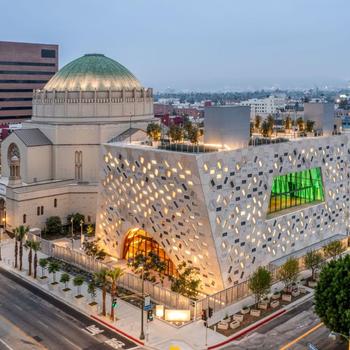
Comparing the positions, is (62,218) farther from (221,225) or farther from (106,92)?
(221,225)

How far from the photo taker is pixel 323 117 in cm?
7631

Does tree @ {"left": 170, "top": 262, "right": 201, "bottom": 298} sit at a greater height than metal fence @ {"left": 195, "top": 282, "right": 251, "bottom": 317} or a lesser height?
greater

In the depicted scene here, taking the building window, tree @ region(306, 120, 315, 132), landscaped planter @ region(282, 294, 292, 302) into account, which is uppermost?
the building window

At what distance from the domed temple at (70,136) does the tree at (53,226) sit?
129 centimetres

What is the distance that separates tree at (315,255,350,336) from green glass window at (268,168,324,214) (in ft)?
72.1

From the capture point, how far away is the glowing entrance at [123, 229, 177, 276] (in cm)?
6116

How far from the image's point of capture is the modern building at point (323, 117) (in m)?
76.2

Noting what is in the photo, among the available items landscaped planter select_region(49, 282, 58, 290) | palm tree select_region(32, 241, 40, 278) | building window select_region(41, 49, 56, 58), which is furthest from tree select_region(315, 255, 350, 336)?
building window select_region(41, 49, 56, 58)

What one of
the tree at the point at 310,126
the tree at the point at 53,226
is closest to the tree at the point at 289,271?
the tree at the point at 310,126

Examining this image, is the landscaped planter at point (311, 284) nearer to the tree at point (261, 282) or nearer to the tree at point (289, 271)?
the tree at point (289, 271)

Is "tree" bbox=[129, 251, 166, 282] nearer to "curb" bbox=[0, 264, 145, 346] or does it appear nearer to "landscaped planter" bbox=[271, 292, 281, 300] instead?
"curb" bbox=[0, 264, 145, 346]

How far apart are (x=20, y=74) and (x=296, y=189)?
133 meters

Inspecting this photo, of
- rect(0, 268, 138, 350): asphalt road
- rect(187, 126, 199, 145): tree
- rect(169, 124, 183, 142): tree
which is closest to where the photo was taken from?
rect(0, 268, 138, 350): asphalt road

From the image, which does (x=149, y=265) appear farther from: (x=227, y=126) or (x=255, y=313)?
(x=227, y=126)
